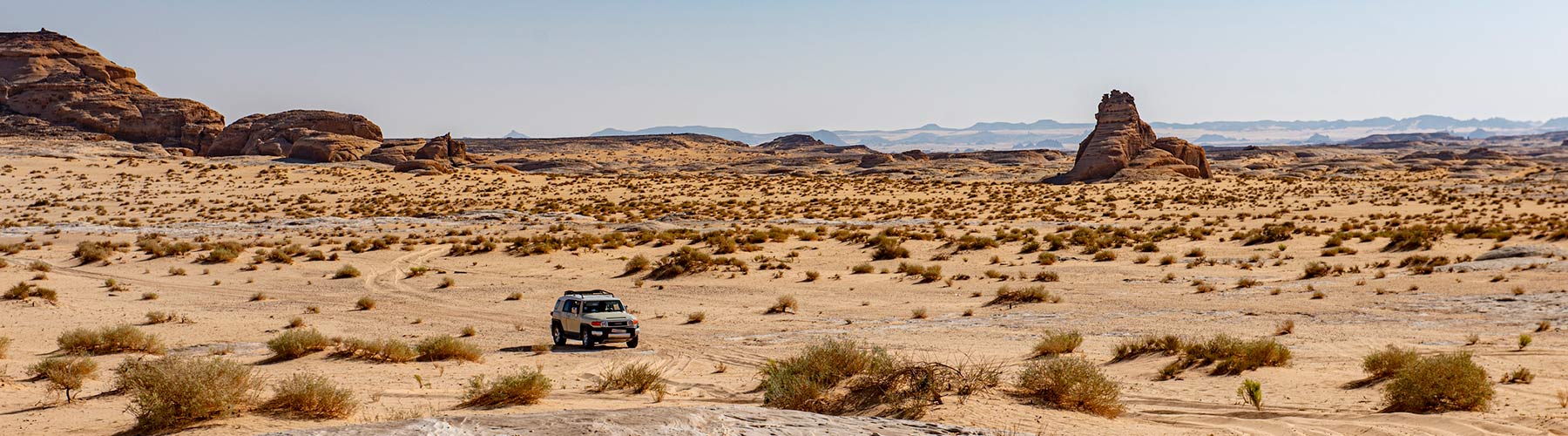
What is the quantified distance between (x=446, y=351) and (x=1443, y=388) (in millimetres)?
13693

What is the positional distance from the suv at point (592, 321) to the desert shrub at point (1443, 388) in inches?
465

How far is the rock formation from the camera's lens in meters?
79.3

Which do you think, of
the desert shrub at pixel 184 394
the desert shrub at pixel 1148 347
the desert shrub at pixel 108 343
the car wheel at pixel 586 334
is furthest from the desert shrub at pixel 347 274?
the desert shrub at pixel 1148 347

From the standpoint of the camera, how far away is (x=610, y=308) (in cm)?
1900

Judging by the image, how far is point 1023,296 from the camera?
2356 cm

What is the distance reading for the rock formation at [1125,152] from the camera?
3123 inches

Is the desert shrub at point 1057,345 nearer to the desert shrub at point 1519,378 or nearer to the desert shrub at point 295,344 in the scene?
the desert shrub at point 1519,378

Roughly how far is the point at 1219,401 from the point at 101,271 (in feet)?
108

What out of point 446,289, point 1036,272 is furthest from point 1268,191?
point 446,289

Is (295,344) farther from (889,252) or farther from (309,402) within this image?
(889,252)

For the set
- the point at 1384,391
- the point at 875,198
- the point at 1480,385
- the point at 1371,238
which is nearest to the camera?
the point at 1480,385

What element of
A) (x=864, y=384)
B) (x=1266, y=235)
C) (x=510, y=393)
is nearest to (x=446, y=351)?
(x=510, y=393)

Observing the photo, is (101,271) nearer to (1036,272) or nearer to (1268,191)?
(1036,272)

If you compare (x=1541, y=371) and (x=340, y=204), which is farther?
(x=340, y=204)
